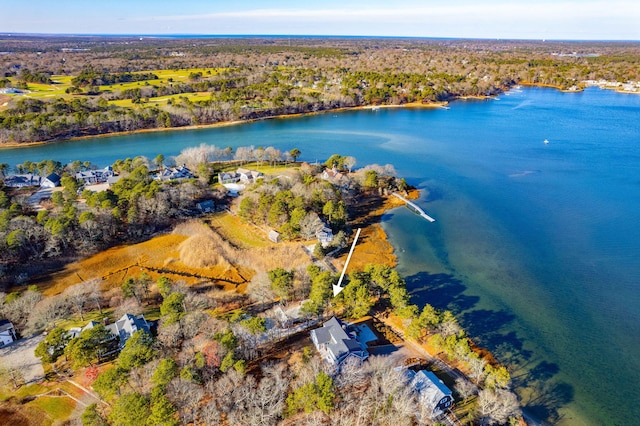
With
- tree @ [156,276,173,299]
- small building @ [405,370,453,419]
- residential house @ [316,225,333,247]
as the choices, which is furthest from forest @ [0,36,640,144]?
small building @ [405,370,453,419]

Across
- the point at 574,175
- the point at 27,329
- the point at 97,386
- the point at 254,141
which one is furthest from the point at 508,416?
the point at 254,141

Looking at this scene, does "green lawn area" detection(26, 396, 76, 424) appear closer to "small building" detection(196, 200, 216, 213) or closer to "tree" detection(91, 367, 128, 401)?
"tree" detection(91, 367, 128, 401)

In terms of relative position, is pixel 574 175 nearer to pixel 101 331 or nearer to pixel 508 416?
pixel 508 416

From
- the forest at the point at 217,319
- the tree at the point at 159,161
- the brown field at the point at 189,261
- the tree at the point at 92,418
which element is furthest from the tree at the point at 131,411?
the tree at the point at 159,161

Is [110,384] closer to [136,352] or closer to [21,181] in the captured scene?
[136,352]

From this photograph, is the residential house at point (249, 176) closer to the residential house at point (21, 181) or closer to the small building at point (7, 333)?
the residential house at point (21, 181)
